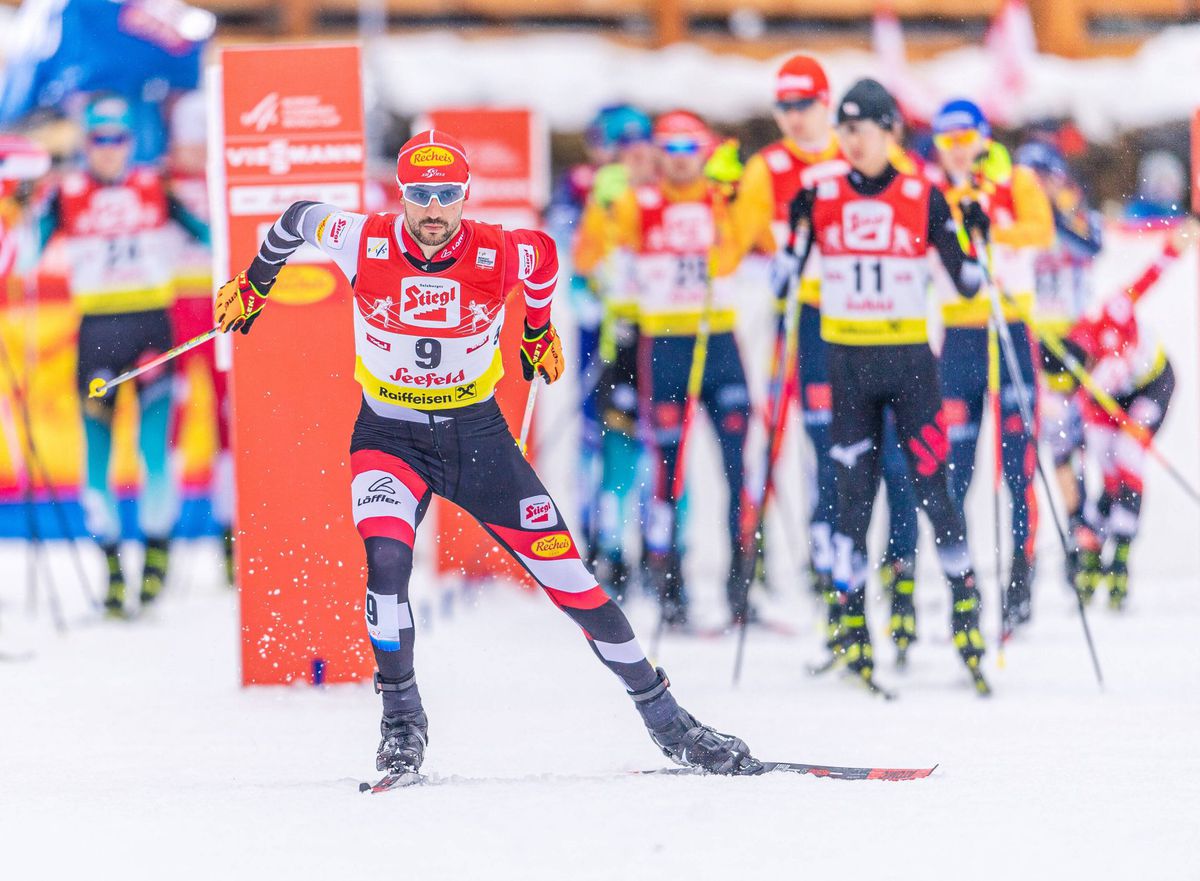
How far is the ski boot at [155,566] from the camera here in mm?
8781

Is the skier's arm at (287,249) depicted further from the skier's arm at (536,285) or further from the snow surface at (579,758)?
the snow surface at (579,758)

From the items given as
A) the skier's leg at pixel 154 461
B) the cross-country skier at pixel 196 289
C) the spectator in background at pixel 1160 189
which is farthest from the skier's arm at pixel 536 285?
the spectator in background at pixel 1160 189

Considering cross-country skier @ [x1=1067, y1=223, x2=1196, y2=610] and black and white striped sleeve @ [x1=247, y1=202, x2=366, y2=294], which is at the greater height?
black and white striped sleeve @ [x1=247, y1=202, x2=366, y2=294]

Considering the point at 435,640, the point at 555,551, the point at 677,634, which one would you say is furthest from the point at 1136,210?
the point at 555,551

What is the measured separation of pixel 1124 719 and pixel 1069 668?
115cm

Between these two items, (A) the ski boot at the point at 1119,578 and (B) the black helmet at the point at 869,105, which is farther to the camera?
(A) the ski boot at the point at 1119,578

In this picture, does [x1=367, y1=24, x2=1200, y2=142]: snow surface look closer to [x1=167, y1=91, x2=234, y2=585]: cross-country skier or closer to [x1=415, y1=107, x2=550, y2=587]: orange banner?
[x1=167, y1=91, x2=234, y2=585]: cross-country skier

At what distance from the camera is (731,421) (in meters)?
8.27

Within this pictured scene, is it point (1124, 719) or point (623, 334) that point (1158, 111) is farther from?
point (1124, 719)

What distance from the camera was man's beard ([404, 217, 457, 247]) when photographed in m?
4.93

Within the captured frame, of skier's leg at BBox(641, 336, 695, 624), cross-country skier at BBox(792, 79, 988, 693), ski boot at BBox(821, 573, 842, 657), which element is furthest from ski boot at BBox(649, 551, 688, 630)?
cross-country skier at BBox(792, 79, 988, 693)

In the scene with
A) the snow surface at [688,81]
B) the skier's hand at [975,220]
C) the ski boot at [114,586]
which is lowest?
the ski boot at [114,586]

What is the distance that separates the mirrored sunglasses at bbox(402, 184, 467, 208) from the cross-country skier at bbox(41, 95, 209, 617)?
419 centimetres

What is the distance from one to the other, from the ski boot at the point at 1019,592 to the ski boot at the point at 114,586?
13.3 ft
